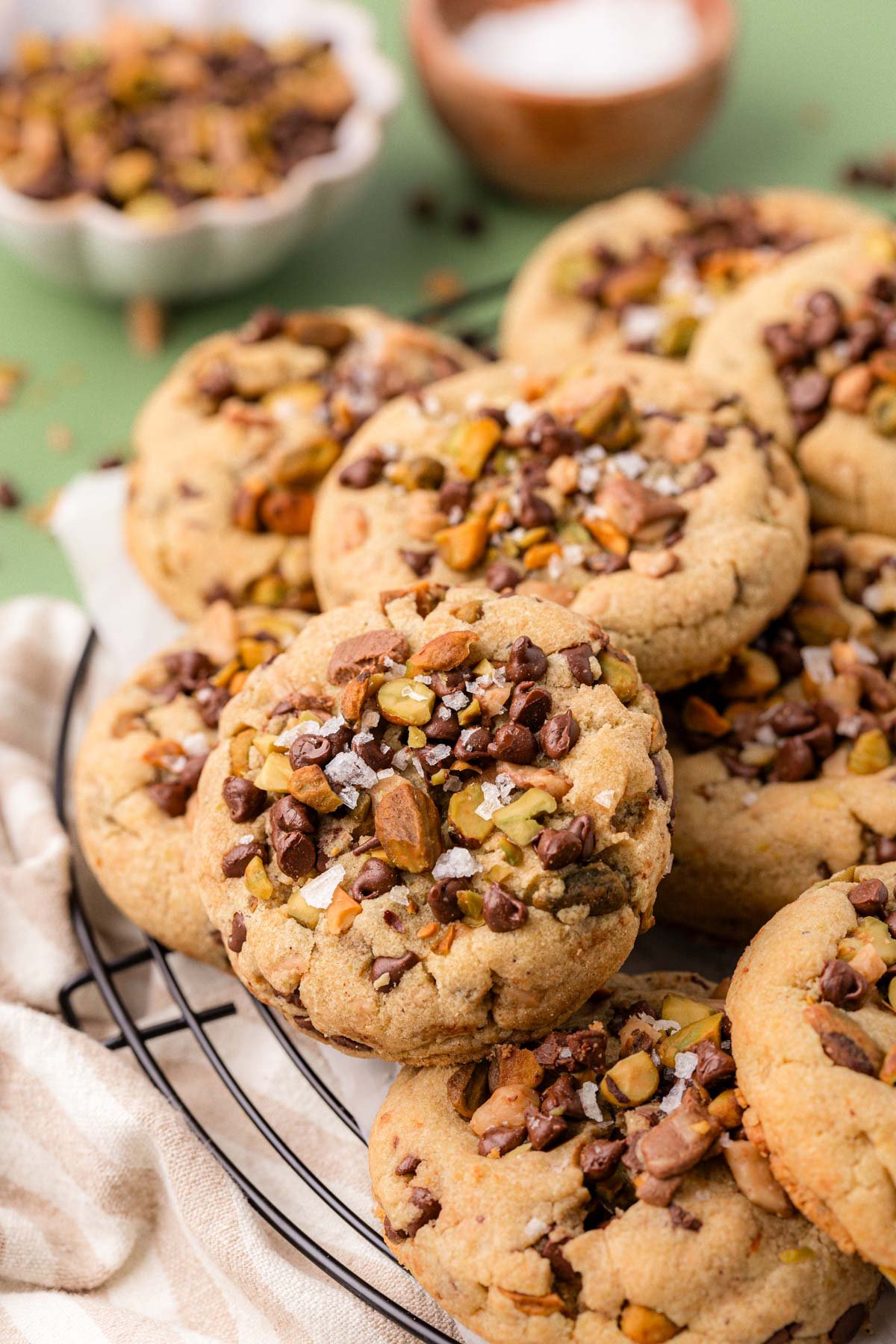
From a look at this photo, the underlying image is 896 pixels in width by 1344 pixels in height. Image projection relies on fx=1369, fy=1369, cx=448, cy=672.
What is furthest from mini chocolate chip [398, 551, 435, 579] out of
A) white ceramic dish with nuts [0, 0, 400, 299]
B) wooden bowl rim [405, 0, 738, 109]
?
wooden bowl rim [405, 0, 738, 109]

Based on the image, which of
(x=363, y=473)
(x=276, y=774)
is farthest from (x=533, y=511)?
(x=276, y=774)

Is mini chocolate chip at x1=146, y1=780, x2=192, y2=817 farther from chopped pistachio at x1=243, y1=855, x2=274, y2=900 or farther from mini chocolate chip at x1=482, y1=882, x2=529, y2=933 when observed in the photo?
mini chocolate chip at x1=482, y1=882, x2=529, y2=933

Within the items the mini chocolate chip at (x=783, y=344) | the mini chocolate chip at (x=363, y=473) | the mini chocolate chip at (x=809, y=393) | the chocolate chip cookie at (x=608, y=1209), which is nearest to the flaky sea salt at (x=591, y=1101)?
the chocolate chip cookie at (x=608, y=1209)

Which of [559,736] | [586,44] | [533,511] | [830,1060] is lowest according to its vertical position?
[830,1060]

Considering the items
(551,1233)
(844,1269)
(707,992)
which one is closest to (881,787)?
(707,992)

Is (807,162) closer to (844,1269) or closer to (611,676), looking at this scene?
(611,676)

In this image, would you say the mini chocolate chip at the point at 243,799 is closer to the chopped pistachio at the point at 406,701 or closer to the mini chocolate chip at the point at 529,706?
the chopped pistachio at the point at 406,701

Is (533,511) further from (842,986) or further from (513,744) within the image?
(842,986)
